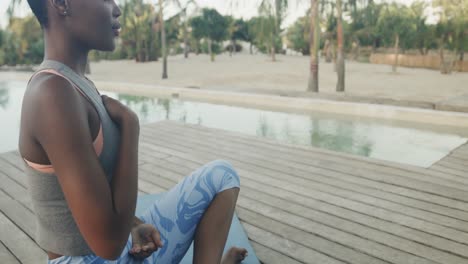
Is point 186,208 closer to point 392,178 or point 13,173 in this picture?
point 392,178

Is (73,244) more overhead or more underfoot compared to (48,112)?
more underfoot

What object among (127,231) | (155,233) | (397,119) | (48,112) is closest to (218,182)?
(155,233)

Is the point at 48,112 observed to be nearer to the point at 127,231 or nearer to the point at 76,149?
the point at 76,149

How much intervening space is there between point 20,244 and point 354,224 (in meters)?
1.98

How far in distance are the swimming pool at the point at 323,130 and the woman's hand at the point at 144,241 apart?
3833 mm

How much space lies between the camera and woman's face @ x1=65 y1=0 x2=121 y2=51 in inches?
41.6

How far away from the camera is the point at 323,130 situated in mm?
7191

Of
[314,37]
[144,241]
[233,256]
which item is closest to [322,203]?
[233,256]

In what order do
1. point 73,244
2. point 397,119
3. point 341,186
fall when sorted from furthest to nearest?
point 397,119, point 341,186, point 73,244

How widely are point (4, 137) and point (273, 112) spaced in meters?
5.32

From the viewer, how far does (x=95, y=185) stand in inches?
37.7

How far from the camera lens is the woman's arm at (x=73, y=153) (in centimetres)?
93

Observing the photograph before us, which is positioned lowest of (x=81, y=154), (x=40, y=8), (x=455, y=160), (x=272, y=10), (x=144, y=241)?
(x=455, y=160)

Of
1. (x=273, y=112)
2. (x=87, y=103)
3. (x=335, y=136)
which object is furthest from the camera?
(x=273, y=112)
